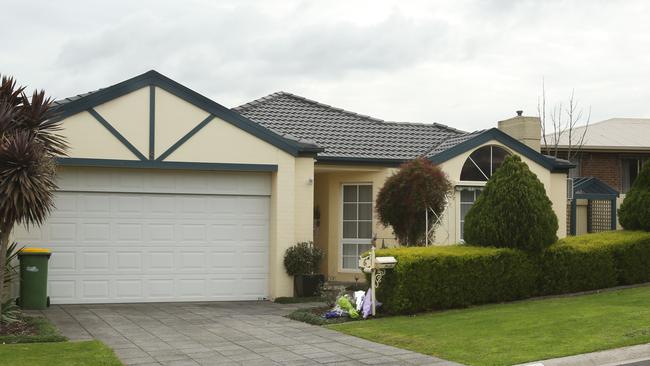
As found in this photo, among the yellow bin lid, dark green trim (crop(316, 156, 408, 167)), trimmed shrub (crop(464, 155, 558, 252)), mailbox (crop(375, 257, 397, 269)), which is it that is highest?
dark green trim (crop(316, 156, 408, 167))

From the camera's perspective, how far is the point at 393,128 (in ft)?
66.9

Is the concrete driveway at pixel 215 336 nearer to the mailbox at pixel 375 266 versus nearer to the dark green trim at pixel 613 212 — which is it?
the mailbox at pixel 375 266

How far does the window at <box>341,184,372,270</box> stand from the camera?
61.3ft

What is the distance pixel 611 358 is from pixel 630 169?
837 inches

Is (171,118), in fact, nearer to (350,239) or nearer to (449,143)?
(350,239)

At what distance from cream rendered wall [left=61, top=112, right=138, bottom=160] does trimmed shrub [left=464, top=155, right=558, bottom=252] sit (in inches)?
275

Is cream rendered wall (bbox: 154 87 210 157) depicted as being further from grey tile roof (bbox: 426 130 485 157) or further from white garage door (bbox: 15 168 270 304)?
grey tile roof (bbox: 426 130 485 157)

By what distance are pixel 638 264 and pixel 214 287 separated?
28.5 ft

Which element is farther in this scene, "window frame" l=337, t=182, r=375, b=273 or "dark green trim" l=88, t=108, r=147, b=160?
"window frame" l=337, t=182, r=375, b=273

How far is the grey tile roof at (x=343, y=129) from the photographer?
18469mm

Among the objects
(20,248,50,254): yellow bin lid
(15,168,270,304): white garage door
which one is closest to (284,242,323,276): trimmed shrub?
(15,168,270,304): white garage door

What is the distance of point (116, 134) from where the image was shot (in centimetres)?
1467

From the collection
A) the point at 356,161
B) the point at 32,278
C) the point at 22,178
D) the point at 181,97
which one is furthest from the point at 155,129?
the point at 356,161

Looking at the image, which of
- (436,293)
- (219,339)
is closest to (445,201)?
(436,293)
